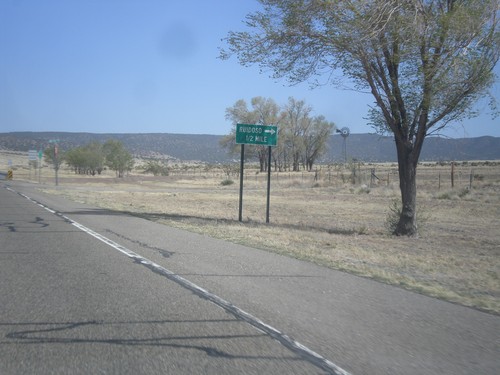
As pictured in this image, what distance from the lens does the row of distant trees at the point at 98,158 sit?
95.0 metres

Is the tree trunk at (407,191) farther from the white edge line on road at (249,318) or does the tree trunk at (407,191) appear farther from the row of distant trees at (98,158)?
the row of distant trees at (98,158)

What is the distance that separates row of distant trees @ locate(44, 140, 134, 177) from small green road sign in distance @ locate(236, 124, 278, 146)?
7749 centimetres

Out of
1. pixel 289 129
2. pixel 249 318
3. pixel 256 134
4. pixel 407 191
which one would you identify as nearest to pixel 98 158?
pixel 289 129

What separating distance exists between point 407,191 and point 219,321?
1313 cm

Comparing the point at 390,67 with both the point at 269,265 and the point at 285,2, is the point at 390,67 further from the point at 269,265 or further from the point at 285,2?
the point at 269,265

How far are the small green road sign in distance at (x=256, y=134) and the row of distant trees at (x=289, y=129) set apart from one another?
5825cm

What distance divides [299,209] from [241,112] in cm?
5238

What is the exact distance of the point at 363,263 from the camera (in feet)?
37.0

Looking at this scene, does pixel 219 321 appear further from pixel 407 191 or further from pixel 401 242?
pixel 407 191

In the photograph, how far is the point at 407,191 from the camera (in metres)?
17.9

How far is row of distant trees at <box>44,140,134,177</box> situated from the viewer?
95.0 m

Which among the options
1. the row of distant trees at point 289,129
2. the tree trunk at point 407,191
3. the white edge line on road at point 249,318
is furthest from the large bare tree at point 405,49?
the row of distant trees at point 289,129

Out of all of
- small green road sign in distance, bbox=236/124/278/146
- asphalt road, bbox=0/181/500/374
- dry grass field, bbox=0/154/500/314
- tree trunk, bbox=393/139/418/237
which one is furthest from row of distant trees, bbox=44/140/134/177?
asphalt road, bbox=0/181/500/374

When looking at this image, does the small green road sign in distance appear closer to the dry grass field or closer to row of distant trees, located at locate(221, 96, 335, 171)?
the dry grass field
